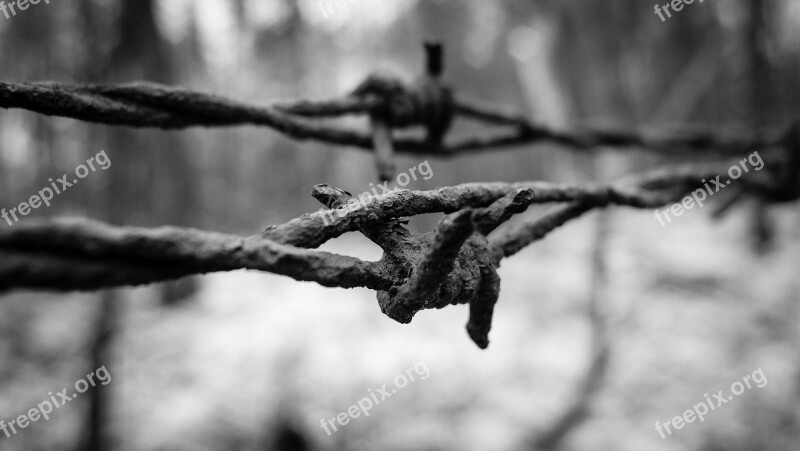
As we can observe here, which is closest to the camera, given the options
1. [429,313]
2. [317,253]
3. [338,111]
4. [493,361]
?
[317,253]

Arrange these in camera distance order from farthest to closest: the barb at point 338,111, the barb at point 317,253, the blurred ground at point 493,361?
the blurred ground at point 493,361 < the barb at point 338,111 < the barb at point 317,253

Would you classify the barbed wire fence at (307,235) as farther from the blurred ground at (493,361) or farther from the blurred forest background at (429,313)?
the blurred ground at (493,361)

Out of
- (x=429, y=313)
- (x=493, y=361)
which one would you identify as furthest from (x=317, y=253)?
(x=429, y=313)

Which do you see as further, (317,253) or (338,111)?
(338,111)

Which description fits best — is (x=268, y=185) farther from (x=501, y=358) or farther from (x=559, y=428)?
(x=559, y=428)

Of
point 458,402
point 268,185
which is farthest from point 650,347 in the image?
point 268,185

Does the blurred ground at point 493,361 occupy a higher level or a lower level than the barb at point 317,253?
lower

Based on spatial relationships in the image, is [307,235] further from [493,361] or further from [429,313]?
[429,313]

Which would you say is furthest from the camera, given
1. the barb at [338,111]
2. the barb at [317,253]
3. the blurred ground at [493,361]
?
the blurred ground at [493,361]

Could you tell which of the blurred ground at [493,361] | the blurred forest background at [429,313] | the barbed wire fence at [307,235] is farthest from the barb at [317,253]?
the blurred ground at [493,361]
